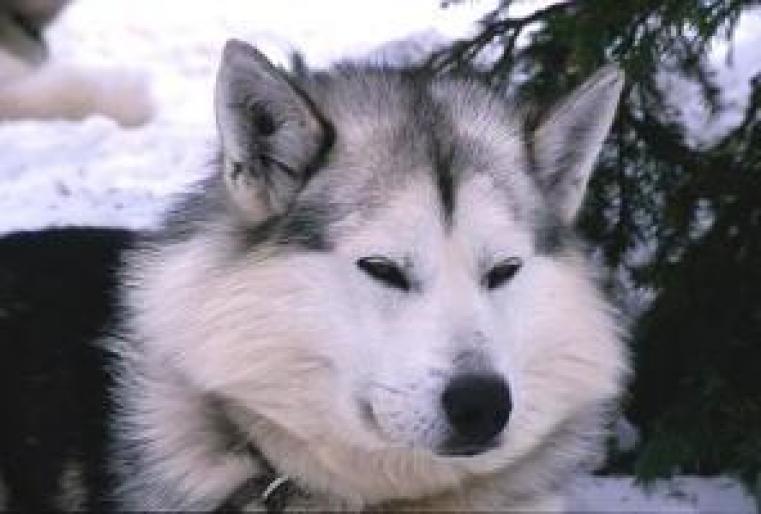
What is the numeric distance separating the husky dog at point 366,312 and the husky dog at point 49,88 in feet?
17.8

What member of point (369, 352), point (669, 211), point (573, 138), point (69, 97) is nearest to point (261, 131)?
point (369, 352)

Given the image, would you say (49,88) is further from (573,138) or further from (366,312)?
(366,312)

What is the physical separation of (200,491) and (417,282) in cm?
84

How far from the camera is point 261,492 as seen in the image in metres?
3.36

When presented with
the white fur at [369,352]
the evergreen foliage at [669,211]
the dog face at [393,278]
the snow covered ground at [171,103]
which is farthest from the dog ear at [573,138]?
the snow covered ground at [171,103]

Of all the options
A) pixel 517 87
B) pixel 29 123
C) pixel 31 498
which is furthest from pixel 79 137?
pixel 31 498

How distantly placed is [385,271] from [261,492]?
72cm

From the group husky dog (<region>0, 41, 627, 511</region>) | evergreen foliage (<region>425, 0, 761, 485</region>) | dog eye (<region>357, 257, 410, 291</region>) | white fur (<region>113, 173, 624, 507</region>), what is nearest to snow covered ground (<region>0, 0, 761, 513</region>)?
evergreen foliage (<region>425, 0, 761, 485</region>)

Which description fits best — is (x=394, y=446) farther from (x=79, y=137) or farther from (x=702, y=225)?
(x=79, y=137)

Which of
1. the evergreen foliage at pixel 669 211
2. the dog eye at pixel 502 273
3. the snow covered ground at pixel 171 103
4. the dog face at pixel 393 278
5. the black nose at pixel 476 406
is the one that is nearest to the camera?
the black nose at pixel 476 406

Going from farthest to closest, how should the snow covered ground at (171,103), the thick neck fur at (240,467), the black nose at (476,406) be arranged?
the snow covered ground at (171,103) → the thick neck fur at (240,467) → the black nose at (476,406)

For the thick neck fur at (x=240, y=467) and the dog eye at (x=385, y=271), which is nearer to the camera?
the dog eye at (x=385, y=271)

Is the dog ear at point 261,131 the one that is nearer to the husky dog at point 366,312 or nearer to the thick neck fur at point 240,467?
the husky dog at point 366,312

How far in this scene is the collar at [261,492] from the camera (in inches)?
132
